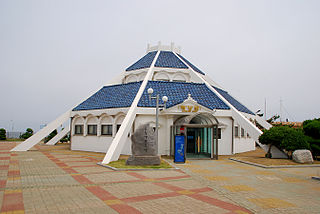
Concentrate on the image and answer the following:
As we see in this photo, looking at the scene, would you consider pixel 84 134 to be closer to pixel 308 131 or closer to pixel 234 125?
pixel 234 125

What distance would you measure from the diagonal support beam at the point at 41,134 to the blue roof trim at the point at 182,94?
32.7 ft

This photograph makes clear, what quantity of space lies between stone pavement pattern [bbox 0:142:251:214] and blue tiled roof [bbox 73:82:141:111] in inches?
497

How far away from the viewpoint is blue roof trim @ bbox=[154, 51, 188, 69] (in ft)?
103

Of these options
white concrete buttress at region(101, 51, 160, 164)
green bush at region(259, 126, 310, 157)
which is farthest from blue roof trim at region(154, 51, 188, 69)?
green bush at region(259, 126, 310, 157)

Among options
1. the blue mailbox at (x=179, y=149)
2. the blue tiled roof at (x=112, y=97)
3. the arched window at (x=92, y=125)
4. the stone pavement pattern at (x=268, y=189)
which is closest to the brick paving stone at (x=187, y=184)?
the stone pavement pattern at (x=268, y=189)

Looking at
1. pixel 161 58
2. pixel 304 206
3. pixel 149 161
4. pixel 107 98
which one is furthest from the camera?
pixel 161 58

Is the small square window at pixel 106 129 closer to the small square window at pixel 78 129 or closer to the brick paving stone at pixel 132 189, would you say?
the small square window at pixel 78 129

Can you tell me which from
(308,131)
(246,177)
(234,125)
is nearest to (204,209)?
(246,177)

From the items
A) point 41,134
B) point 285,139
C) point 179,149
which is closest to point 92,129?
point 41,134

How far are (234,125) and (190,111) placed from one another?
20.8 ft

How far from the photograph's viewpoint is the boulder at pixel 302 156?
18.5m

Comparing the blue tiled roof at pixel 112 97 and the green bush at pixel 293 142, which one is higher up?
the blue tiled roof at pixel 112 97

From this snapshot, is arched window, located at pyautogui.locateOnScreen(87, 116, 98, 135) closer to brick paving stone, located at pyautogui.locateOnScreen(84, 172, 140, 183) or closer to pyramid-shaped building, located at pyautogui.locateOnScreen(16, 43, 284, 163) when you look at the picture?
pyramid-shaped building, located at pyautogui.locateOnScreen(16, 43, 284, 163)

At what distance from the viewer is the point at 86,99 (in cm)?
3016
